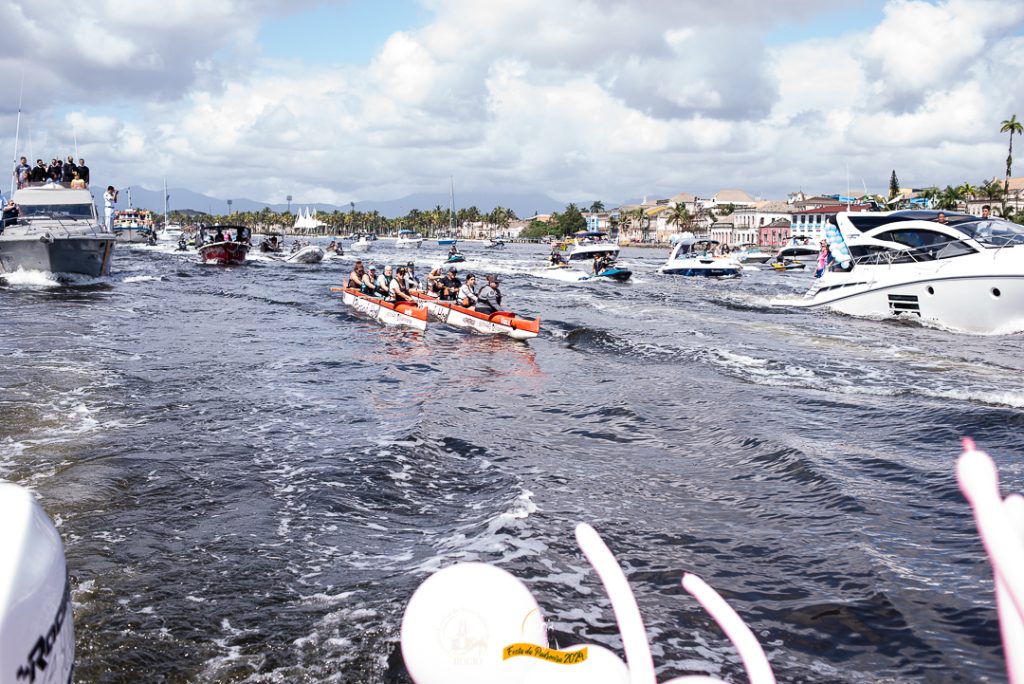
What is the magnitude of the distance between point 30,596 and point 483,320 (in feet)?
66.1

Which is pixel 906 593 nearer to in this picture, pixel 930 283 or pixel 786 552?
Result: pixel 786 552

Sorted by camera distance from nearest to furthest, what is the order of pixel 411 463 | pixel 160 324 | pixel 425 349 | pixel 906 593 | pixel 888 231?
pixel 906 593
pixel 411 463
pixel 425 349
pixel 160 324
pixel 888 231

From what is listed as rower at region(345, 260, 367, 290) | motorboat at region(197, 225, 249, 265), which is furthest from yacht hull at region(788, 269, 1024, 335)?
motorboat at region(197, 225, 249, 265)

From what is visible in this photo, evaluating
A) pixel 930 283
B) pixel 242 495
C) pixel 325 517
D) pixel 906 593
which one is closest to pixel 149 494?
pixel 242 495

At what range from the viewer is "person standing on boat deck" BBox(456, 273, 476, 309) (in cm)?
2403

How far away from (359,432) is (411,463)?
1837 millimetres

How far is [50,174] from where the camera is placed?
34.3 metres

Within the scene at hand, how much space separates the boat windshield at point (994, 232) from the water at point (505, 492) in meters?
5.15

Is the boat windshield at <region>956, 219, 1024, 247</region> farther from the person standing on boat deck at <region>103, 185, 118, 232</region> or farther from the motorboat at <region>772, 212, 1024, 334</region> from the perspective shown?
the person standing on boat deck at <region>103, 185, 118, 232</region>

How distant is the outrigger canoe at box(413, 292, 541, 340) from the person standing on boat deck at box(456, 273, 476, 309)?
0.21m

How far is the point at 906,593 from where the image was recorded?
21.9ft

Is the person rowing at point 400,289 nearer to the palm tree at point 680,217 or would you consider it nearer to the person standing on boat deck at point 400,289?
the person standing on boat deck at point 400,289

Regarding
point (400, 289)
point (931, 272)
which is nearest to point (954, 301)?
point (931, 272)

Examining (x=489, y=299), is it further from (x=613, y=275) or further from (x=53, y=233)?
(x=613, y=275)
